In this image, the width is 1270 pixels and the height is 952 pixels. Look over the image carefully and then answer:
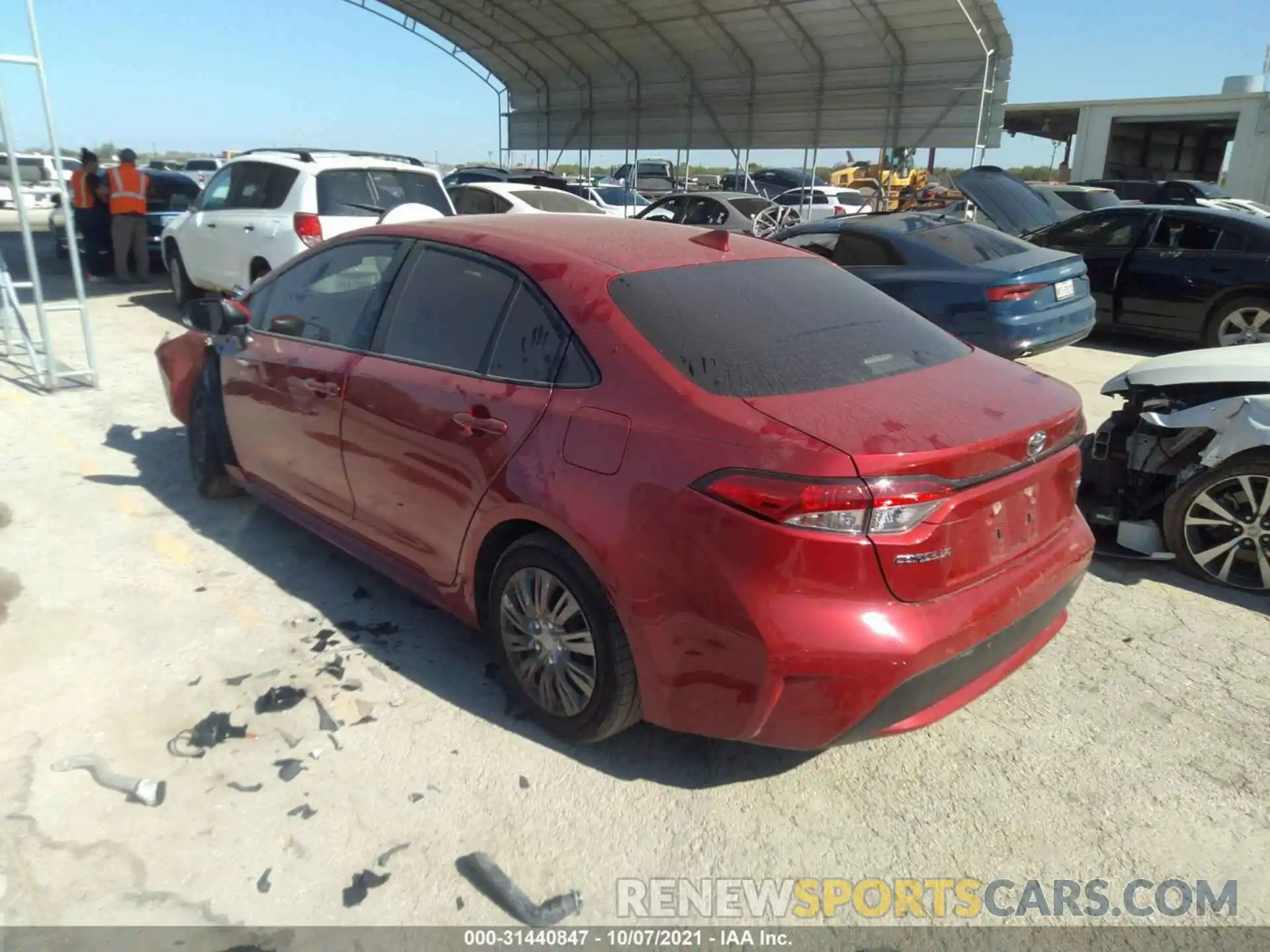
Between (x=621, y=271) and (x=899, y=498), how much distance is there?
4.08ft

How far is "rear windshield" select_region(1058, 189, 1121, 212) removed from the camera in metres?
17.7

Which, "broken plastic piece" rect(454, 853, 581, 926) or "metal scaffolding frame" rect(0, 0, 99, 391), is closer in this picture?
"broken plastic piece" rect(454, 853, 581, 926)

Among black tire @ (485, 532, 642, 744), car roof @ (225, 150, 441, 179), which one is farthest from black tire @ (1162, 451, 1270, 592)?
car roof @ (225, 150, 441, 179)

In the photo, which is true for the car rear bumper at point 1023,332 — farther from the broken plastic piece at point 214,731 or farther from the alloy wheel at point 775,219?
the alloy wheel at point 775,219

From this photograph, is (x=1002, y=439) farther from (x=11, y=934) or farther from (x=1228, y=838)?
(x=11, y=934)

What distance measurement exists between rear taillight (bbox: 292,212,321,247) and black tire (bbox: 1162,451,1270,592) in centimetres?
736

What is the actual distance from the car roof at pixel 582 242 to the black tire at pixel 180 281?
27.3 feet

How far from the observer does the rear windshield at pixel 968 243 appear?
804 centimetres

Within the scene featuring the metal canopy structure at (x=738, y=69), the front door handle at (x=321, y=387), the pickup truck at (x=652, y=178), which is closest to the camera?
the front door handle at (x=321, y=387)

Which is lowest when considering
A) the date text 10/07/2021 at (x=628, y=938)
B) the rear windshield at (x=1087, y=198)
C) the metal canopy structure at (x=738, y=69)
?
the date text 10/07/2021 at (x=628, y=938)

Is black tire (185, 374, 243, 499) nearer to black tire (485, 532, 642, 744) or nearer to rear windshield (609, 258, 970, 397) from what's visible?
black tire (485, 532, 642, 744)

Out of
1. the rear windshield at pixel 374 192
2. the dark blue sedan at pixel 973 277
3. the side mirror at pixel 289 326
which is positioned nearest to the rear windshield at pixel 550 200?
the rear windshield at pixel 374 192

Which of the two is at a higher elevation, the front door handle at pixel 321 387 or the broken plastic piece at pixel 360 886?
the front door handle at pixel 321 387

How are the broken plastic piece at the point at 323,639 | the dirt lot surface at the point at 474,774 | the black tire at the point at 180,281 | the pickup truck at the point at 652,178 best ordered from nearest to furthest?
the dirt lot surface at the point at 474,774
the broken plastic piece at the point at 323,639
the black tire at the point at 180,281
the pickup truck at the point at 652,178
